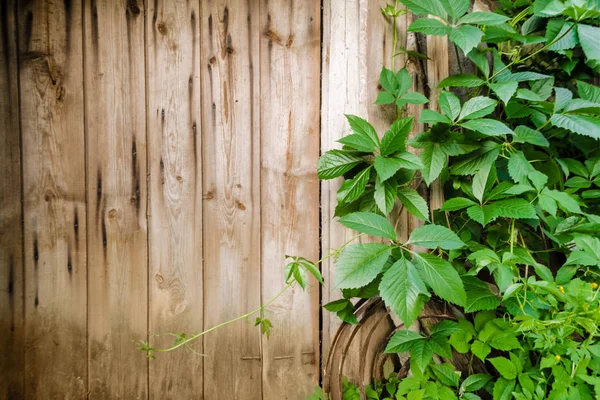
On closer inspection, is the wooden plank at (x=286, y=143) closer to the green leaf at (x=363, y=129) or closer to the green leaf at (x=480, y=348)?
the green leaf at (x=363, y=129)

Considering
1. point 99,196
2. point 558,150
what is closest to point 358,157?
point 558,150

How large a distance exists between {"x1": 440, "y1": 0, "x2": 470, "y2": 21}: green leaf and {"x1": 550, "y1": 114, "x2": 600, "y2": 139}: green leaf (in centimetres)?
38

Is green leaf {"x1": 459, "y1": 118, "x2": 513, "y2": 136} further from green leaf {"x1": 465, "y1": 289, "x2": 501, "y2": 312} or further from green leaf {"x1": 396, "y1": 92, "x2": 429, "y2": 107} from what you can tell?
green leaf {"x1": 465, "y1": 289, "x2": 501, "y2": 312}

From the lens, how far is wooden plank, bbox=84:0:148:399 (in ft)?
3.60

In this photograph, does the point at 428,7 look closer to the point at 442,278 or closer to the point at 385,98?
the point at 385,98

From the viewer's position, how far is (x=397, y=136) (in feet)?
2.91

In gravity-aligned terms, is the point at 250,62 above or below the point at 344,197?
above

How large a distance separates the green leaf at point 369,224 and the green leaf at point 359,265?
38 mm

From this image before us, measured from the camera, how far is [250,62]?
113 centimetres

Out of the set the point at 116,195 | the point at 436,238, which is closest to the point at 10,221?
the point at 116,195

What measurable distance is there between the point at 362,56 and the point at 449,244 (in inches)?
24.8

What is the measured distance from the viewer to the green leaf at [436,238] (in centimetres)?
83

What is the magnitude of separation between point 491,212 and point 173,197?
2.96 ft

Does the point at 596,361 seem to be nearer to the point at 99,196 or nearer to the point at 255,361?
the point at 255,361
